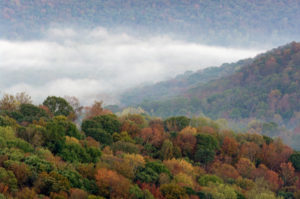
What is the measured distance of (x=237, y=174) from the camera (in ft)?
224

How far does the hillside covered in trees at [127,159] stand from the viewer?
45.0 metres

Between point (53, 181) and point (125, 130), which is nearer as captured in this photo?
point (53, 181)

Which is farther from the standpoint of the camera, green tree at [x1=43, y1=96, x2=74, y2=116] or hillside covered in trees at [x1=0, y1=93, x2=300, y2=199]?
green tree at [x1=43, y1=96, x2=74, y2=116]

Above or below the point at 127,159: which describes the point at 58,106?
above

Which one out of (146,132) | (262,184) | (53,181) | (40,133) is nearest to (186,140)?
(146,132)

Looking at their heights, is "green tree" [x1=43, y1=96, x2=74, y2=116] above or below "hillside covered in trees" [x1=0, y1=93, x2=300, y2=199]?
above

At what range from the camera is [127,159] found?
57938 millimetres

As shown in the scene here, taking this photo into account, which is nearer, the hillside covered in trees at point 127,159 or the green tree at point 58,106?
Result: the hillside covered in trees at point 127,159

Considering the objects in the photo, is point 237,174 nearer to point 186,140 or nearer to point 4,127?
point 186,140

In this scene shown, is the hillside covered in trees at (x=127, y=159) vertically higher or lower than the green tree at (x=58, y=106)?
lower

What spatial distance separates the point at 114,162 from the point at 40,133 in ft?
51.0

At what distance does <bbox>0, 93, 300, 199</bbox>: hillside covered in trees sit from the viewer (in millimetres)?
45000

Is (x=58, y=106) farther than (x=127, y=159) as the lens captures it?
Yes

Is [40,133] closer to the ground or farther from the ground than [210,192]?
farther from the ground
